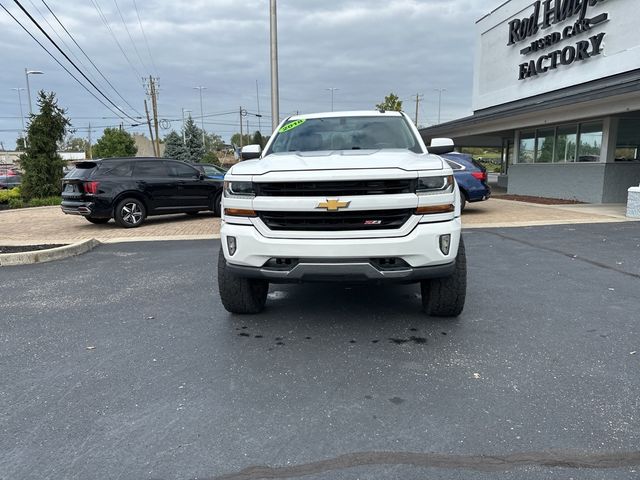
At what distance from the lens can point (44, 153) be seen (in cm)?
1775

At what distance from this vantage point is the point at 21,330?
14.6 feet

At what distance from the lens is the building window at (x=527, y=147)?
1944cm

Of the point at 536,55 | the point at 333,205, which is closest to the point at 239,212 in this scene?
the point at 333,205

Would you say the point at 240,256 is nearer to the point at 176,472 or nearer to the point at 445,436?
the point at 176,472

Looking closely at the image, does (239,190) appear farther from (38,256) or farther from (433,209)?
(38,256)

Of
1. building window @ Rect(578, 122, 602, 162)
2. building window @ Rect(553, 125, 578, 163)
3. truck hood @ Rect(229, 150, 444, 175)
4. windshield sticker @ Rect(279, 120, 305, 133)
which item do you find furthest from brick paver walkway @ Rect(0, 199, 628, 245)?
truck hood @ Rect(229, 150, 444, 175)

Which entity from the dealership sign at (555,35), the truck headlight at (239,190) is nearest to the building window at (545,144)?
the dealership sign at (555,35)

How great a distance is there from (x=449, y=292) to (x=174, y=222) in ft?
31.3

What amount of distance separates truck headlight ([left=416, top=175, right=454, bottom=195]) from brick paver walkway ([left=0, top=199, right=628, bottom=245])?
6.86 m

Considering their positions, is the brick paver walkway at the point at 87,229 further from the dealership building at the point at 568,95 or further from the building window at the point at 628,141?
the building window at the point at 628,141

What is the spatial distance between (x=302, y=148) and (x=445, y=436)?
333 centimetres

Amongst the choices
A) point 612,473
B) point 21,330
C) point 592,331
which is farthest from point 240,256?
point 592,331

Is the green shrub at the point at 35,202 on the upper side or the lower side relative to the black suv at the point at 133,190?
lower

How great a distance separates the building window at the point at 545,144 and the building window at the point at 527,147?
0.35 metres
